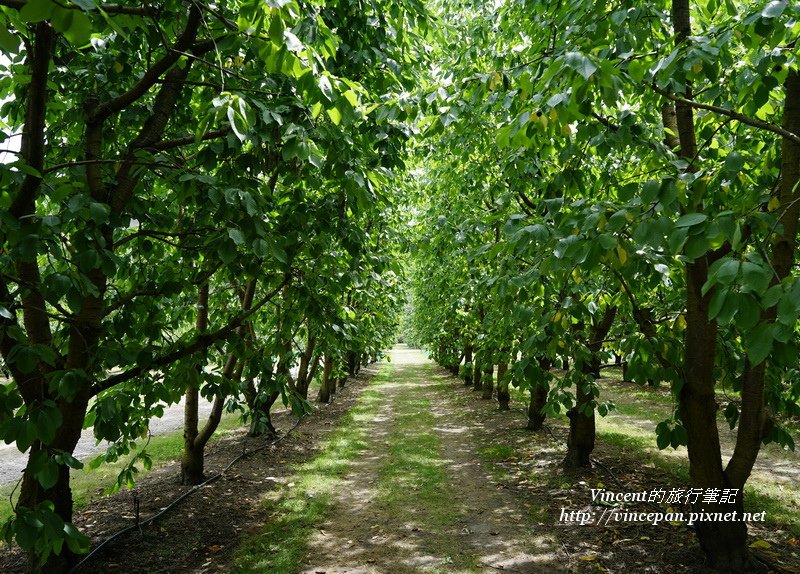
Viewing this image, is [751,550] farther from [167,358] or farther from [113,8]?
[113,8]

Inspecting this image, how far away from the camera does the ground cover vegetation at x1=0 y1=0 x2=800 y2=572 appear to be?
2396 millimetres

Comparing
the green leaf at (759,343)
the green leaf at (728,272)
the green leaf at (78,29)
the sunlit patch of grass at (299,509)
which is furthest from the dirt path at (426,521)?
the green leaf at (78,29)

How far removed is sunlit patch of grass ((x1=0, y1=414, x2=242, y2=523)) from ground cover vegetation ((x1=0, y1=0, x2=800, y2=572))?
7.33 ft

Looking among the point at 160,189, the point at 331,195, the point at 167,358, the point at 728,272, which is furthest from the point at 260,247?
the point at 160,189

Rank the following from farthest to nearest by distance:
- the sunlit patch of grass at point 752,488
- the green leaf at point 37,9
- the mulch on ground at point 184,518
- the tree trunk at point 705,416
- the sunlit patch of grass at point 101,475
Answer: the sunlit patch of grass at point 101,475 → the sunlit patch of grass at point 752,488 → the mulch on ground at point 184,518 → the tree trunk at point 705,416 → the green leaf at point 37,9

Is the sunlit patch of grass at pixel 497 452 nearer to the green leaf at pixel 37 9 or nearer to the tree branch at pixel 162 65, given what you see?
the tree branch at pixel 162 65

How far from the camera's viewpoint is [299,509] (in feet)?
21.3

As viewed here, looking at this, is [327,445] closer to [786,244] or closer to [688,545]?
[688,545]

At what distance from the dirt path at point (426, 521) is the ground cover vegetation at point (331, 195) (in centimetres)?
72

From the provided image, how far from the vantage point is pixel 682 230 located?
79.3 inches

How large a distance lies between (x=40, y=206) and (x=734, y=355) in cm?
686

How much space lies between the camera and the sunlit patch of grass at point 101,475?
6848 millimetres

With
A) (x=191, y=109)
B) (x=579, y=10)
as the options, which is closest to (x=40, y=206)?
(x=191, y=109)

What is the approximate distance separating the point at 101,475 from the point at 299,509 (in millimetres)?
4098
